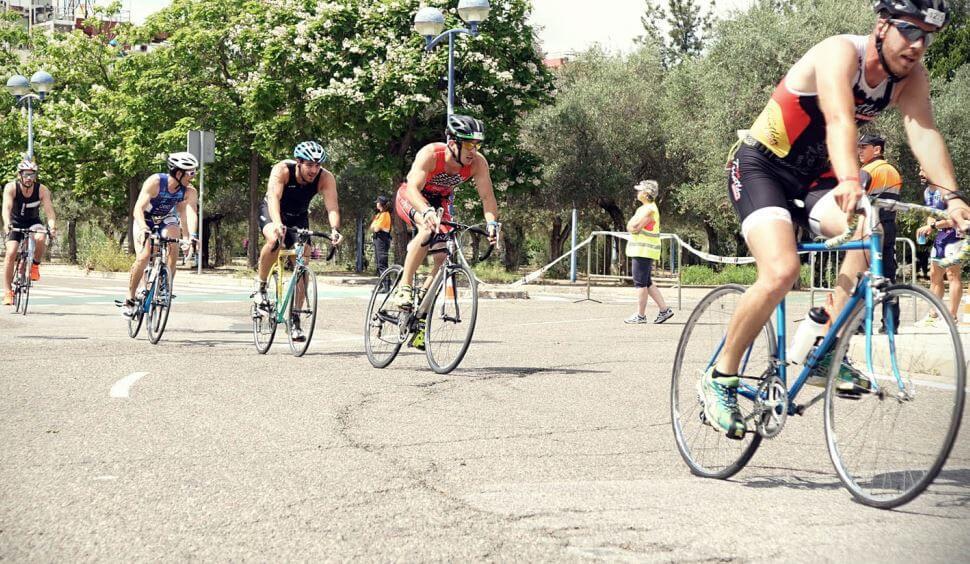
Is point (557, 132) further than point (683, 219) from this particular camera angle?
No

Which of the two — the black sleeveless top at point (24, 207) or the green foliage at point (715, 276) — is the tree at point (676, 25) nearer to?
the green foliage at point (715, 276)

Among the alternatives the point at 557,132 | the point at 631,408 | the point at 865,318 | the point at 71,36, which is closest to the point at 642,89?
the point at 557,132

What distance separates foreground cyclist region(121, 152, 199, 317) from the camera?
11141 millimetres

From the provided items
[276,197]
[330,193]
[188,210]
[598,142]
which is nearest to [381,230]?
[188,210]

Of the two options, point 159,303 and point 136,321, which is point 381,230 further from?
point 159,303

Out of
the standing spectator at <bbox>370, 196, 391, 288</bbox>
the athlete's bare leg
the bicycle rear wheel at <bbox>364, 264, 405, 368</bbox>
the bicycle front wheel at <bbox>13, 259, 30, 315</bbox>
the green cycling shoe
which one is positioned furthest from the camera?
the standing spectator at <bbox>370, 196, 391, 288</bbox>

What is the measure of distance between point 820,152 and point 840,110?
48 cm

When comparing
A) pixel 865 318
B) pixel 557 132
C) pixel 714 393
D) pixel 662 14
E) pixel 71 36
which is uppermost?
pixel 662 14

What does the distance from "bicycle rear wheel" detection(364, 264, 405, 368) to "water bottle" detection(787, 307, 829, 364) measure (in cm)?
473

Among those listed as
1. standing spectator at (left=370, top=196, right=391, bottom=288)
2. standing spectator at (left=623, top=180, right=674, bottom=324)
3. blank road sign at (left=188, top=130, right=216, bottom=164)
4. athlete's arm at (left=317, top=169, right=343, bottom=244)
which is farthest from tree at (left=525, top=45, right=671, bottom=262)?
athlete's arm at (left=317, top=169, right=343, bottom=244)

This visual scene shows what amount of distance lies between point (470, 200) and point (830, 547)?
27197 millimetres

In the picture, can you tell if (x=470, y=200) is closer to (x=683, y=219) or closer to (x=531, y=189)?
(x=531, y=189)

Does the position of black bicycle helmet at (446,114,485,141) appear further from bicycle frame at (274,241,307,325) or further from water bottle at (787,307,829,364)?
water bottle at (787,307,829,364)

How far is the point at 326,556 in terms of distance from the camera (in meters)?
3.52
